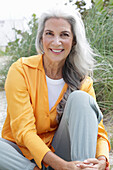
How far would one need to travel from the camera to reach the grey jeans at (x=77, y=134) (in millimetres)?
1826

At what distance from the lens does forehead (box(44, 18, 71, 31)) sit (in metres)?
2.11

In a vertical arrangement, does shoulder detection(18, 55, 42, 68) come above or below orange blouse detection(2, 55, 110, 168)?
above

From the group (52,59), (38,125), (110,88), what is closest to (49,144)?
(38,125)

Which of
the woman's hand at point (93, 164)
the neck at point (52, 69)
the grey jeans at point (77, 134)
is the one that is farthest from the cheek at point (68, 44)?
the woman's hand at point (93, 164)

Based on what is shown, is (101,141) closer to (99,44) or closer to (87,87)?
(87,87)

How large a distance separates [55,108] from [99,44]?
209 centimetres

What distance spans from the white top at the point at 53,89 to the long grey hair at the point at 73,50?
0.06m

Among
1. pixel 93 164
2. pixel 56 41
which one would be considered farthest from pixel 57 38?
pixel 93 164

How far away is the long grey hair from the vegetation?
845mm

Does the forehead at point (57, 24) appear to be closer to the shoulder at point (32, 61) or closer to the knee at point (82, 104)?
the shoulder at point (32, 61)

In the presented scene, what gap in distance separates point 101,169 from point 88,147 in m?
0.19

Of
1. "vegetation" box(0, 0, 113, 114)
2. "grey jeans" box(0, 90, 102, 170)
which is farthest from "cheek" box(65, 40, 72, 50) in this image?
"vegetation" box(0, 0, 113, 114)

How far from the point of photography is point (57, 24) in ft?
6.91

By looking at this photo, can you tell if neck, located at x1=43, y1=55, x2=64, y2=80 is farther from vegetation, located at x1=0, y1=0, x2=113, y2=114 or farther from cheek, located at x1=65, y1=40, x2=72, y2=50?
vegetation, located at x1=0, y1=0, x2=113, y2=114
